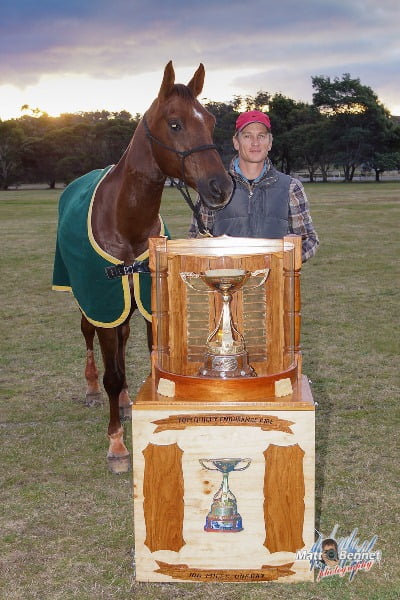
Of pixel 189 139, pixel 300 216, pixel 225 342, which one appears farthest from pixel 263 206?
pixel 225 342

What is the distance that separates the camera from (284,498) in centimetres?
318

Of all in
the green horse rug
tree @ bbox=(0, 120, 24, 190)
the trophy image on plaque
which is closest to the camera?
the trophy image on plaque

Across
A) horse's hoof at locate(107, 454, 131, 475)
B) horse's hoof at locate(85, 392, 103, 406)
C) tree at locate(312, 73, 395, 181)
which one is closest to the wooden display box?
horse's hoof at locate(107, 454, 131, 475)

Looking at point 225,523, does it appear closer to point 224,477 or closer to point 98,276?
point 224,477

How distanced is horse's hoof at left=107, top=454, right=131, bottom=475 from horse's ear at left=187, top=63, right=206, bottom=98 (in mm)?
2451

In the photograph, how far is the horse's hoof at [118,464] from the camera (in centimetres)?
463

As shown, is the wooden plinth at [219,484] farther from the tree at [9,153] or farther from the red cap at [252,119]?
the tree at [9,153]

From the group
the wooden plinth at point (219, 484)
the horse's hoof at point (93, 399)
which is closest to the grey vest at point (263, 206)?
the wooden plinth at point (219, 484)

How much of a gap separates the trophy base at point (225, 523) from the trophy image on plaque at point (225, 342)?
0.67m

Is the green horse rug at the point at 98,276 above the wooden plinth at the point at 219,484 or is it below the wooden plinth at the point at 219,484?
above

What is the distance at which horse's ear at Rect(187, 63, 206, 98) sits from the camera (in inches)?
155

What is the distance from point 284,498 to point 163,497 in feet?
1.88

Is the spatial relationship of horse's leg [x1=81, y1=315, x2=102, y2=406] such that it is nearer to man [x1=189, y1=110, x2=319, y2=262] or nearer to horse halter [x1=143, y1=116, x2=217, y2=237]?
horse halter [x1=143, y1=116, x2=217, y2=237]

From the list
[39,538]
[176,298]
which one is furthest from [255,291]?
[39,538]
